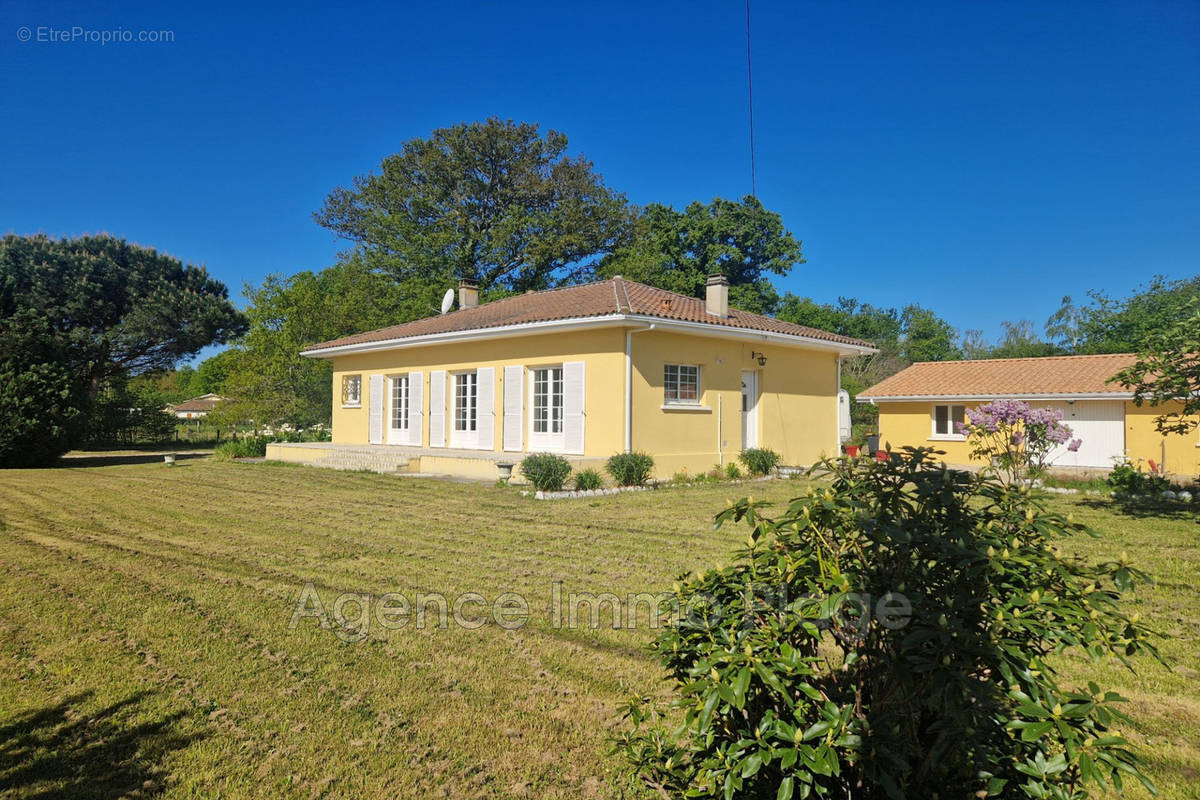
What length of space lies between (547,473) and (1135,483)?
1168 centimetres

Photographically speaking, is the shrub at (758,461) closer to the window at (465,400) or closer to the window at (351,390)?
the window at (465,400)

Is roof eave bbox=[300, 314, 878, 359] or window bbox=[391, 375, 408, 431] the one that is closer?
roof eave bbox=[300, 314, 878, 359]

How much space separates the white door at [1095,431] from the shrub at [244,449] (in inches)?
943

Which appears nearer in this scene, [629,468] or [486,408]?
[629,468]

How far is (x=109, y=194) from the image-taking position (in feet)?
54.3

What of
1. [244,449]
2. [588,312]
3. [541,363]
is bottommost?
[244,449]

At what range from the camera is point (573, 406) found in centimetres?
1349

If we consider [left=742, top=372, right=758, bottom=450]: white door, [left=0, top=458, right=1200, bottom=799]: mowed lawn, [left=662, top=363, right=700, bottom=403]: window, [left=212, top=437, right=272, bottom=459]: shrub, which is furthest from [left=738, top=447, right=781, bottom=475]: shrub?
[left=212, top=437, right=272, bottom=459]: shrub

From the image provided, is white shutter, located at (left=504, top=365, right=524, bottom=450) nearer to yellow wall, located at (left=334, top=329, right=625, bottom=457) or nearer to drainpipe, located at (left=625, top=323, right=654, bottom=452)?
yellow wall, located at (left=334, top=329, right=625, bottom=457)

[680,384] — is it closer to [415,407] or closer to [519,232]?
[415,407]

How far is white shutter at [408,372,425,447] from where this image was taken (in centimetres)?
1706

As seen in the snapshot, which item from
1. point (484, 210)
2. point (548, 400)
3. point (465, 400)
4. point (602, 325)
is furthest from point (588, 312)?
point (484, 210)

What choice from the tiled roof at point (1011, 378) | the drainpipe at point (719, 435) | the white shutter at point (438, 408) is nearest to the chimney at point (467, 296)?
the white shutter at point (438, 408)

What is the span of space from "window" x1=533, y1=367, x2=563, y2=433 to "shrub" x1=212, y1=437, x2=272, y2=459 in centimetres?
1088
